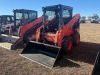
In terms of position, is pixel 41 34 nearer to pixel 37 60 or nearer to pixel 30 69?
pixel 37 60

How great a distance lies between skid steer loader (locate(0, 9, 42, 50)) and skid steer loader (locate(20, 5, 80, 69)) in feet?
5.91

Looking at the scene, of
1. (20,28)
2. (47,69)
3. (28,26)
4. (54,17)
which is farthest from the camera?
(28,26)

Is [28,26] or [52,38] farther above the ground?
[28,26]

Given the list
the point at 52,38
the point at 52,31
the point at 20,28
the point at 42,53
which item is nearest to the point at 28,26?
the point at 20,28

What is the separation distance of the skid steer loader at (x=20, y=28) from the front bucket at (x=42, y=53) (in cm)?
173

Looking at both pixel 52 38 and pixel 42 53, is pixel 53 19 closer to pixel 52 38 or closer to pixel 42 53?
pixel 52 38

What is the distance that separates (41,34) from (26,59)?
1881 millimetres

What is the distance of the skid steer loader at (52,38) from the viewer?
6.36m

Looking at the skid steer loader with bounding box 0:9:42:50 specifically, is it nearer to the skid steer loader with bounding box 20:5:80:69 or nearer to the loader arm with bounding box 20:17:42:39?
the loader arm with bounding box 20:17:42:39

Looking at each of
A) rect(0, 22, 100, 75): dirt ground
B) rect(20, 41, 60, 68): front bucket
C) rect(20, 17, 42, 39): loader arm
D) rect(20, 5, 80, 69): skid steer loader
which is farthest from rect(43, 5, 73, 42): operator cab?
rect(20, 17, 42, 39): loader arm

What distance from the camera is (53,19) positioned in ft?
26.6

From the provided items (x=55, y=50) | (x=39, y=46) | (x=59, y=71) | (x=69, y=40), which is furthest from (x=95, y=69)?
(x=39, y=46)

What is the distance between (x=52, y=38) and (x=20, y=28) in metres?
2.81

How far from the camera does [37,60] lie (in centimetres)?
618
